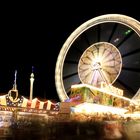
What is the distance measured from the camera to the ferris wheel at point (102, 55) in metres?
23.2

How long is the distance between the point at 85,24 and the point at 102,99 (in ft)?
31.2

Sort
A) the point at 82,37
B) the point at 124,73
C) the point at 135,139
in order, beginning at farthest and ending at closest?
the point at 82,37
the point at 124,73
the point at 135,139

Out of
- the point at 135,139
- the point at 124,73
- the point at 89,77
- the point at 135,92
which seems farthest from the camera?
the point at 89,77

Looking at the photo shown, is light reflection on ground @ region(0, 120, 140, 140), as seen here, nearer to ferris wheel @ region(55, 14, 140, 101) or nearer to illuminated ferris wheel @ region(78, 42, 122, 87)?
ferris wheel @ region(55, 14, 140, 101)

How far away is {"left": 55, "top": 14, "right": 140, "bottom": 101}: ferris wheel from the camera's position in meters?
23.2

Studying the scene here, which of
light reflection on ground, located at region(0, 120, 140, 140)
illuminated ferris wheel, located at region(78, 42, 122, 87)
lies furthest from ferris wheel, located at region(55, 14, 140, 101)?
light reflection on ground, located at region(0, 120, 140, 140)

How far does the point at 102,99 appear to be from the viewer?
1855 cm

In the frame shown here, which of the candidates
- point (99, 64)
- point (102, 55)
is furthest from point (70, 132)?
point (102, 55)

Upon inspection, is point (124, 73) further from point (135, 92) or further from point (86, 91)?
point (86, 91)

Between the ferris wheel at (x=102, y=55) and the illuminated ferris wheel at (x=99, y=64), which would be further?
the illuminated ferris wheel at (x=99, y=64)

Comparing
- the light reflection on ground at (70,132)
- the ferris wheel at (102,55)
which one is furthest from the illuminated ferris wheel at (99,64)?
the light reflection on ground at (70,132)

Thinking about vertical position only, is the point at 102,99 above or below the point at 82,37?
below

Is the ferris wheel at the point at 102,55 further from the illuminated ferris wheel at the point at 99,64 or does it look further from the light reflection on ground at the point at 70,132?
the light reflection on ground at the point at 70,132

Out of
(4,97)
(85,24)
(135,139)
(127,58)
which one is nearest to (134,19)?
(127,58)
